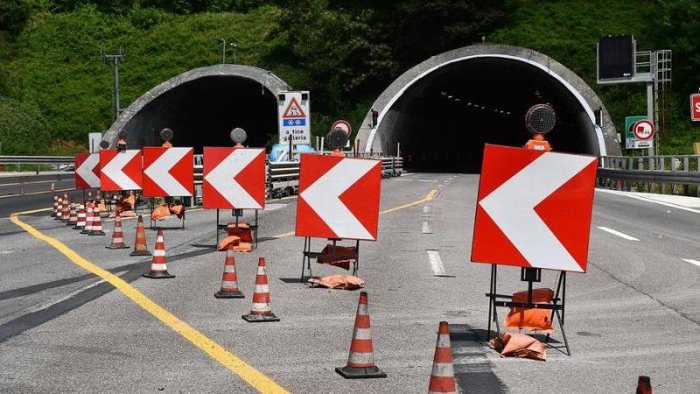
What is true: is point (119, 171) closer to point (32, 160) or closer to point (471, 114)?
point (32, 160)

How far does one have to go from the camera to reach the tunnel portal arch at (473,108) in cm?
4672

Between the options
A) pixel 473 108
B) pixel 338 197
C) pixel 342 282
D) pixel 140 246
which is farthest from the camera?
pixel 473 108

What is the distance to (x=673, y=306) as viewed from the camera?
32.7ft

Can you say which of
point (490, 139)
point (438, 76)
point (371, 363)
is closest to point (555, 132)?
point (490, 139)

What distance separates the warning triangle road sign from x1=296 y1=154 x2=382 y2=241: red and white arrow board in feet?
65.1

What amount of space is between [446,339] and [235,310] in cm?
456

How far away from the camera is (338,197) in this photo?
38.5ft

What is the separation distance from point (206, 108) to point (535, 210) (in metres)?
54.3

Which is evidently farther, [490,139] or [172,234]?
[490,139]

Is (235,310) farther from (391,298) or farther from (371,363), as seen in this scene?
(371,363)

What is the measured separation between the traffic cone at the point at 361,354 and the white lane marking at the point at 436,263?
5.98m

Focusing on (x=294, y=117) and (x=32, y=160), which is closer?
(x=294, y=117)

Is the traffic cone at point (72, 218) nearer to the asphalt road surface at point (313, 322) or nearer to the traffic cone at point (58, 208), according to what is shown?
the traffic cone at point (58, 208)

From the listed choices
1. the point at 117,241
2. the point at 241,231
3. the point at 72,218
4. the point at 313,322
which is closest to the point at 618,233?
the point at 241,231
